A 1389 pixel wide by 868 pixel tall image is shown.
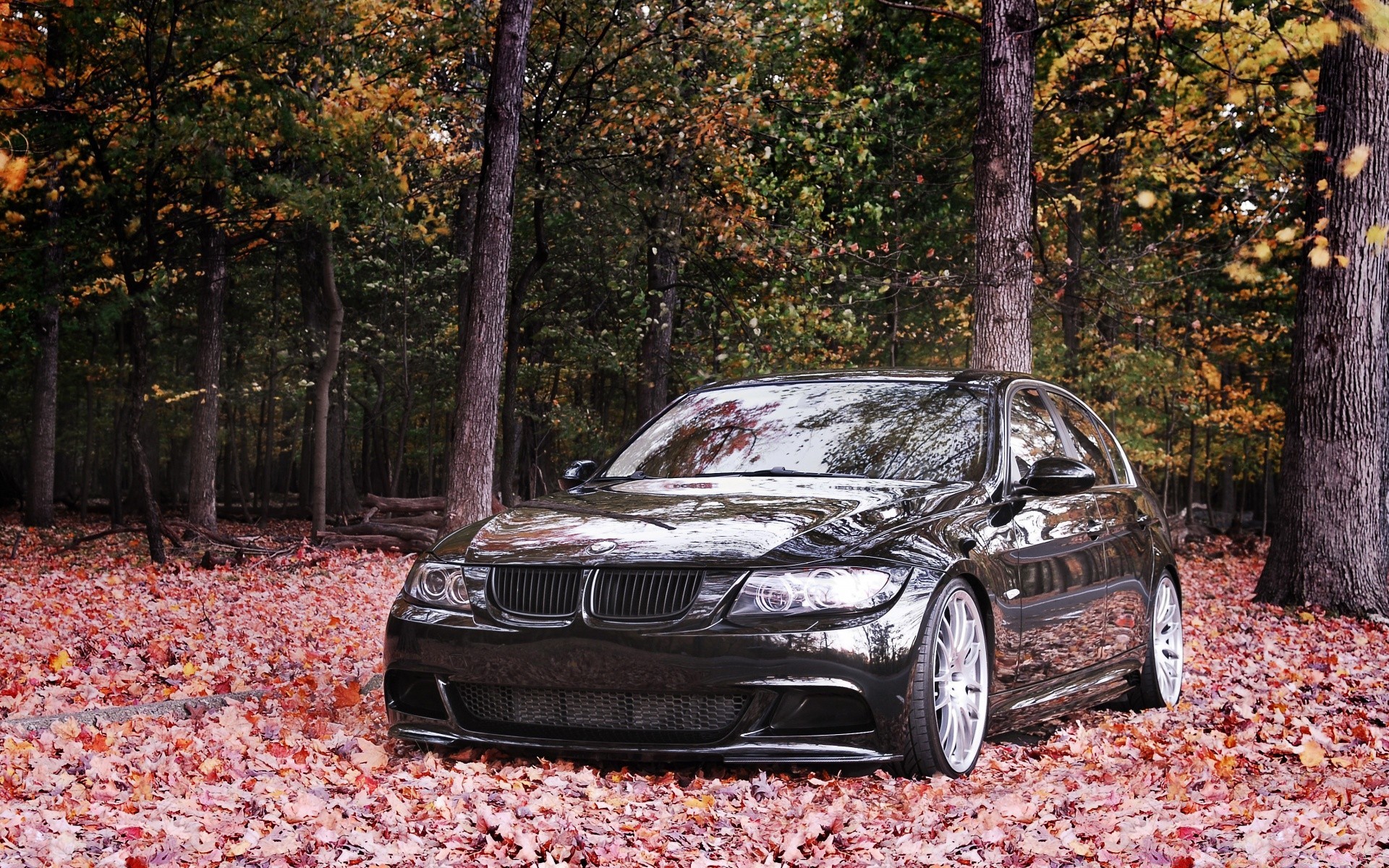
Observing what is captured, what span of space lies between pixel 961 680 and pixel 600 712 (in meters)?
1.39

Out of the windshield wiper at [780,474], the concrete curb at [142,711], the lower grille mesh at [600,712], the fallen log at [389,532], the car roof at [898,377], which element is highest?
the car roof at [898,377]

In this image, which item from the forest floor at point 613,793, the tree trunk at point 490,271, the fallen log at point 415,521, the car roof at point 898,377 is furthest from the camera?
the fallen log at point 415,521

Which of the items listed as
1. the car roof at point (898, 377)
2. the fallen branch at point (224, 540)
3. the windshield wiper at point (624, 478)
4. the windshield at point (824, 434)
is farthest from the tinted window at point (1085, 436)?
the fallen branch at point (224, 540)

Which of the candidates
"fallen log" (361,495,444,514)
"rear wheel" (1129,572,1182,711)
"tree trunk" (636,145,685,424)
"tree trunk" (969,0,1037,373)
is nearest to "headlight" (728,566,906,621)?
"rear wheel" (1129,572,1182,711)

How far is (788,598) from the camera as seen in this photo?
4.73m

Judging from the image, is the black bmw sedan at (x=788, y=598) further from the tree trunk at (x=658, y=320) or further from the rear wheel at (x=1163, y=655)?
the tree trunk at (x=658, y=320)

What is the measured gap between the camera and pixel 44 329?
22750 mm

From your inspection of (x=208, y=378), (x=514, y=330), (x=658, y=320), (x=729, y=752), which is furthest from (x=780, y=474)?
(x=514, y=330)

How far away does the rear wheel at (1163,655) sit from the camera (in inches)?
287

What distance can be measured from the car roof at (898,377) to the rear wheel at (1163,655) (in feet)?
5.28

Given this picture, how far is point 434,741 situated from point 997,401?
2.99 m

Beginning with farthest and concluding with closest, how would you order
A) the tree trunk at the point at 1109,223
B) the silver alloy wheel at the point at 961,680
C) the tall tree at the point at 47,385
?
the tree trunk at the point at 1109,223
the tall tree at the point at 47,385
the silver alloy wheel at the point at 961,680

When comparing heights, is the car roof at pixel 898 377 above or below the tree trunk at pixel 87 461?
above

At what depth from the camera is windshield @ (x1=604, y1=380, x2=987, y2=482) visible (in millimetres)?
5957
